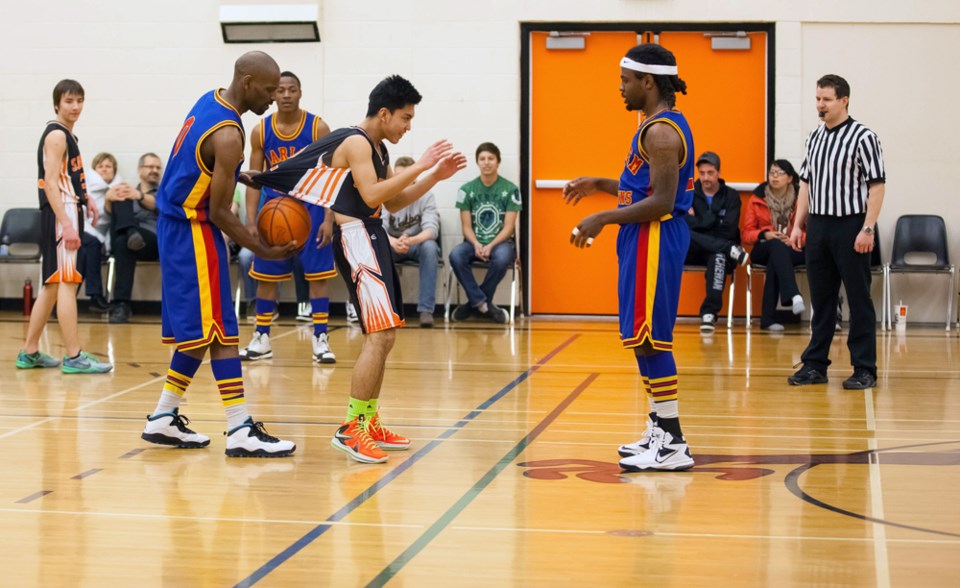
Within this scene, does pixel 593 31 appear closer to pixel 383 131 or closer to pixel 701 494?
pixel 383 131

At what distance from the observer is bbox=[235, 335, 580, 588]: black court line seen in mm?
3486

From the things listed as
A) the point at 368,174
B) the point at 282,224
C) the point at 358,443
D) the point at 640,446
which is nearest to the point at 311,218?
the point at 282,224

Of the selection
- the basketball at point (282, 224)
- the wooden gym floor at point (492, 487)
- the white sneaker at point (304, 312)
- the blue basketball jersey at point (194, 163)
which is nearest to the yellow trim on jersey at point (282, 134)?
the wooden gym floor at point (492, 487)

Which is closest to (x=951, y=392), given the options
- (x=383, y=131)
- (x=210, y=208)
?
(x=383, y=131)

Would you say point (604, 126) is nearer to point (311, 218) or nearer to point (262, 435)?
point (311, 218)

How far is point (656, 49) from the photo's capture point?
478cm

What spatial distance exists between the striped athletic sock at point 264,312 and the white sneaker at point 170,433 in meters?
2.82

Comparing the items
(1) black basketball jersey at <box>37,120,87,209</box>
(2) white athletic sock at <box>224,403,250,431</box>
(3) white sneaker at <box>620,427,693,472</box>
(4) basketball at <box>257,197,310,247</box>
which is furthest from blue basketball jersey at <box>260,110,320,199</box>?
(3) white sneaker at <box>620,427,693,472</box>

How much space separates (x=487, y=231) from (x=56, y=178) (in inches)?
181

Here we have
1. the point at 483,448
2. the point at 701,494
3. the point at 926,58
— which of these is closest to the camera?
the point at 701,494

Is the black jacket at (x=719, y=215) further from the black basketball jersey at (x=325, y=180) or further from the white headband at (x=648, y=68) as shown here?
the black basketball jersey at (x=325, y=180)

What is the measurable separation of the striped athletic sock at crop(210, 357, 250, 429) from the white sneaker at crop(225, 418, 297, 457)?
4 cm

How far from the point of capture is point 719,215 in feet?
34.4

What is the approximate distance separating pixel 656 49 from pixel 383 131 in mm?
1194
